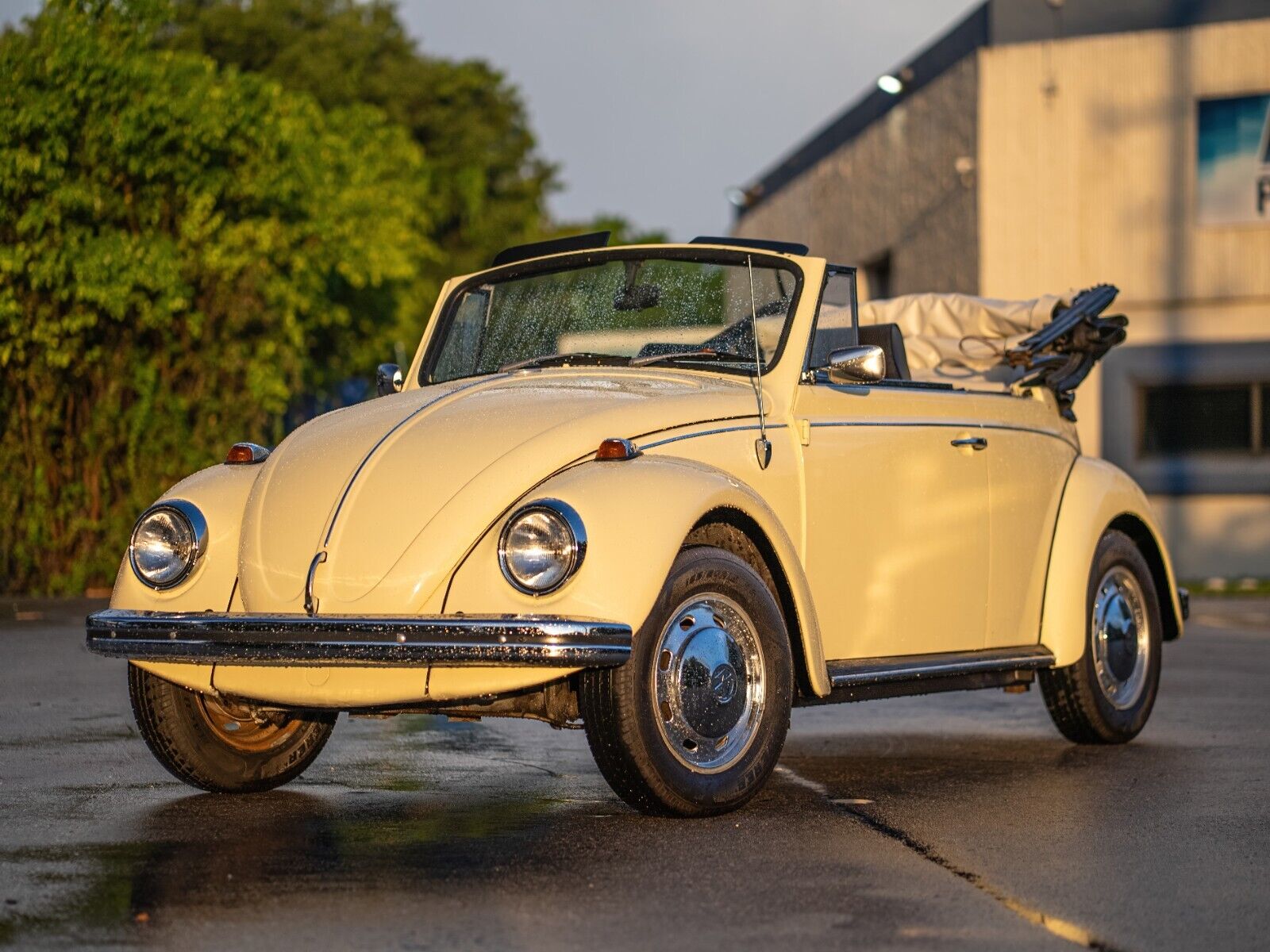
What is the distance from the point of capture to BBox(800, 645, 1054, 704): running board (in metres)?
6.93

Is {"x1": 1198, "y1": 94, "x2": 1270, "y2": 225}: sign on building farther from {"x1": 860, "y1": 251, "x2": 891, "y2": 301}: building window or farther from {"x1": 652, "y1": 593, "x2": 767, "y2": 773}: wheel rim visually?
{"x1": 652, "y1": 593, "x2": 767, "y2": 773}: wheel rim

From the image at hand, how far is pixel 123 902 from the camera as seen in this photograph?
4.92 m

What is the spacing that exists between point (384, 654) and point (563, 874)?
869 millimetres

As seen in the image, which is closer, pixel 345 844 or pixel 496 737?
pixel 345 844

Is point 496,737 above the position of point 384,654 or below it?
below

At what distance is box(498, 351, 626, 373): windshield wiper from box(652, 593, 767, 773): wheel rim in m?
1.33

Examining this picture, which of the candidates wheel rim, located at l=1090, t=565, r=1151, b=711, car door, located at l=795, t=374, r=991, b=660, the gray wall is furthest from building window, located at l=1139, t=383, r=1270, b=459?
car door, located at l=795, t=374, r=991, b=660

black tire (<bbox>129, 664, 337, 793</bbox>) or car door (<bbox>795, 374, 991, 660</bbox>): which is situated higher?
car door (<bbox>795, 374, 991, 660</bbox>)

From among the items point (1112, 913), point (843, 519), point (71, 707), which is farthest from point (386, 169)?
point (1112, 913)

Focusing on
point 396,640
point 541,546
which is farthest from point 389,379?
point 396,640

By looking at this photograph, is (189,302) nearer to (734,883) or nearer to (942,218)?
(942,218)

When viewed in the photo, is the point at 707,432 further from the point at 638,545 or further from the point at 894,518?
the point at 894,518

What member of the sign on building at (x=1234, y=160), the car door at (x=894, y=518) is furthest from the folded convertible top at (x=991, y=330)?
the sign on building at (x=1234, y=160)

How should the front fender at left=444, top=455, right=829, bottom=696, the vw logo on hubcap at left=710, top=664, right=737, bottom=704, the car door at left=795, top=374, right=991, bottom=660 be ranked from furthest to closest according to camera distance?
the car door at left=795, top=374, right=991, bottom=660 → the vw logo on hubcap at left=710, top=664, right=737, bottom=704 → the front fender at left=444, top=455, right=829, bottom=696
